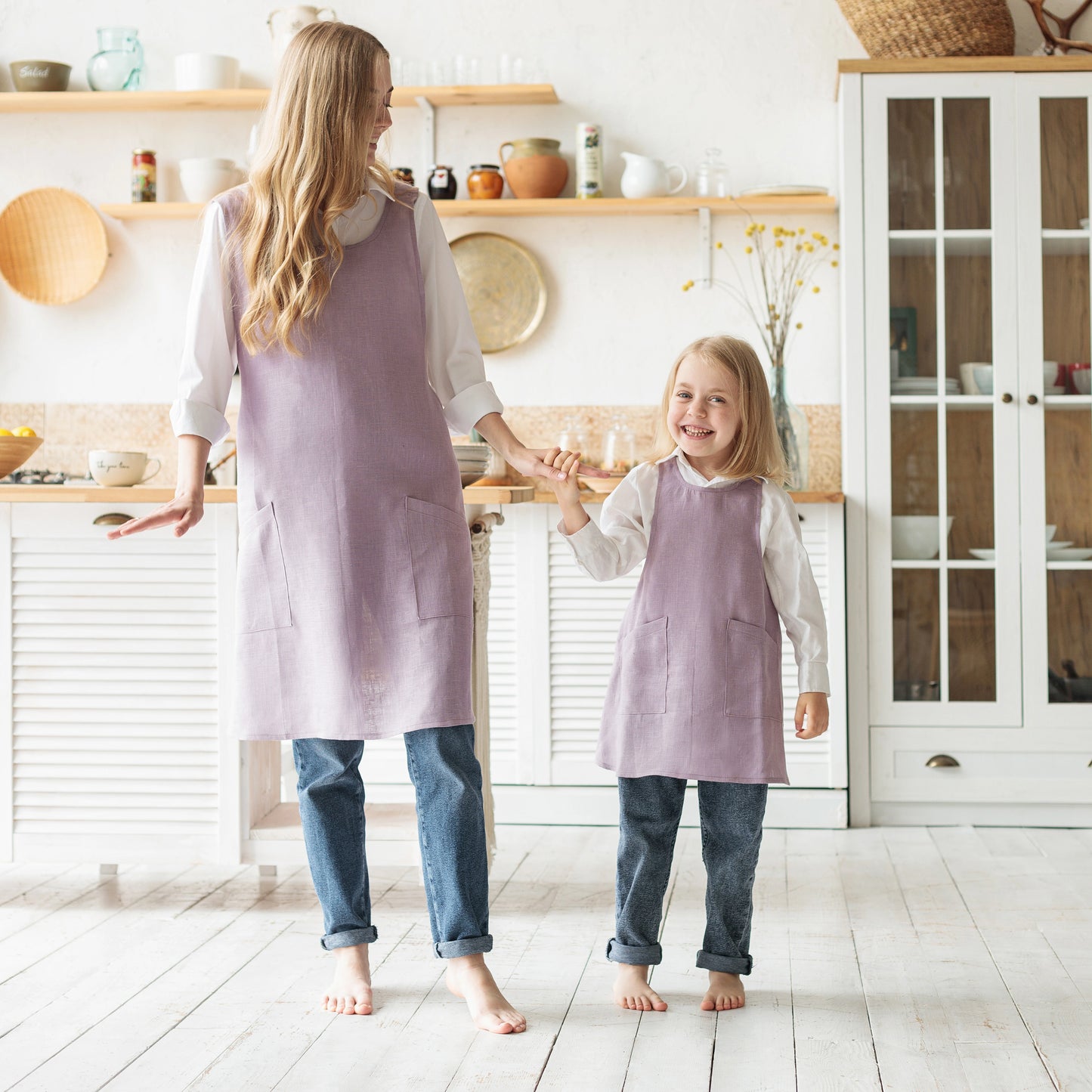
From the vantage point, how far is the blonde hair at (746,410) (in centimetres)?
171

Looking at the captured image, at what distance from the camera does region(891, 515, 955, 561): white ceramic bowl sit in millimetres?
2926

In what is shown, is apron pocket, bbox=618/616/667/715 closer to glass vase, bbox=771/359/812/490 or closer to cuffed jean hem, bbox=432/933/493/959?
cuffed jean hem, bbox=432/933/493/959

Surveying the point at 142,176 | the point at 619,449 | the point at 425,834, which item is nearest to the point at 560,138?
the point at 619,449

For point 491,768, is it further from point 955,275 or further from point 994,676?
point 955,275

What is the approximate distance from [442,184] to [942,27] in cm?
128

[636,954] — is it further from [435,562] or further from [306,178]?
[306,178]

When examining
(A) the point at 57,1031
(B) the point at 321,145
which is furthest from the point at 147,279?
(A) the point at 57,1031

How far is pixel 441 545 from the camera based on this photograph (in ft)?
5.37

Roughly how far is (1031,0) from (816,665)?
2254mm

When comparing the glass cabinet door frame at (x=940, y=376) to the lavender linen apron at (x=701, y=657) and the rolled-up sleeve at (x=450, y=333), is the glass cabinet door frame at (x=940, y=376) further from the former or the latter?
the rolled-up sleeve at (x=450, y=333)

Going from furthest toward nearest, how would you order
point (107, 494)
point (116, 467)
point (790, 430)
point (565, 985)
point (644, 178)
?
1. point (644, 178)
2. point (790, 430)
3. point (116, 467)
4. point (107, 494)
5. point (565, 985)

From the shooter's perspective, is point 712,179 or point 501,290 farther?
point 501,290

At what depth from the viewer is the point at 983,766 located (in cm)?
288

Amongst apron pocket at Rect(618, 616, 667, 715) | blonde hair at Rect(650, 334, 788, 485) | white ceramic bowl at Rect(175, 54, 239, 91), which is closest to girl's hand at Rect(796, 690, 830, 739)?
apron pocket at Rect(618, 616, 667, 715)
